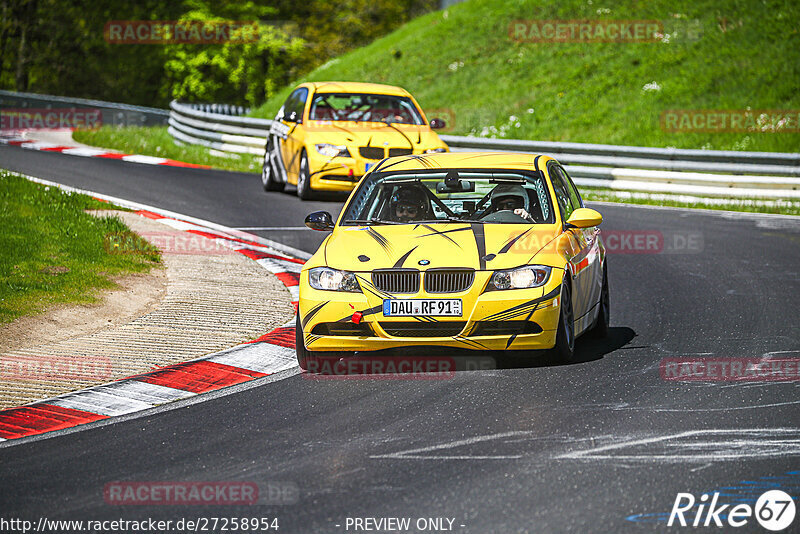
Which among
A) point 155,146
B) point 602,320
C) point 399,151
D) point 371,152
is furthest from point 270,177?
point 602,320

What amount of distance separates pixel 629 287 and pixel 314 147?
7.13 m

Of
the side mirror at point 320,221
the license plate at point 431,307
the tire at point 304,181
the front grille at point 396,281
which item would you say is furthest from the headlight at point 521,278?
the tire at point 304,181

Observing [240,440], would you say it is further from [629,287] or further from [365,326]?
[629,287]

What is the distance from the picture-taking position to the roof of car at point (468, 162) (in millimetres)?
9523

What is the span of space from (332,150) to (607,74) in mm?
15077

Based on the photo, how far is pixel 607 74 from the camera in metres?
31.2

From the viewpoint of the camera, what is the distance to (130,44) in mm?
68188

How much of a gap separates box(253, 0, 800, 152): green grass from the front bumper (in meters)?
17.7

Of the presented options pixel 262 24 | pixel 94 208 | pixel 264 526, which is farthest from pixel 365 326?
pixel 262 24

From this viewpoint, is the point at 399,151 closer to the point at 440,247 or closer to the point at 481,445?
the point at 440,247

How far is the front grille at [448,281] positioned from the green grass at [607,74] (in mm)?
17884

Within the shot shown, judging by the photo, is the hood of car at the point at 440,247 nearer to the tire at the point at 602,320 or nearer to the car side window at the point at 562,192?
the car side window at the point at 562,192

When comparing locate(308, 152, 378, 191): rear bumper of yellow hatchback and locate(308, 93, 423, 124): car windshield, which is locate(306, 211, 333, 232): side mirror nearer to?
locate(308, 152, 378, 191): rear bumper of yellow hatchback

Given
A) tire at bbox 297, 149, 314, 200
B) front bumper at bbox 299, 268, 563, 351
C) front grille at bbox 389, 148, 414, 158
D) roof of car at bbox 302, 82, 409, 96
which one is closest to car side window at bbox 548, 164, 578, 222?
front bumper at bbox 299, 268, 563, 351
